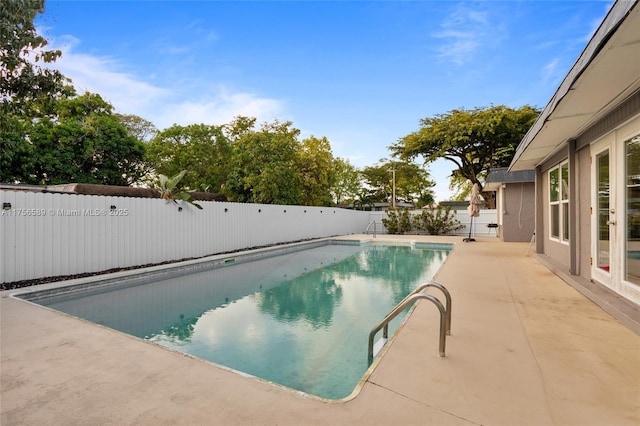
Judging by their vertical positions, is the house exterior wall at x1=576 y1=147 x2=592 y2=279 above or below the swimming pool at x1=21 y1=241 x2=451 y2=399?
above

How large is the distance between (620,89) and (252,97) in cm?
1245

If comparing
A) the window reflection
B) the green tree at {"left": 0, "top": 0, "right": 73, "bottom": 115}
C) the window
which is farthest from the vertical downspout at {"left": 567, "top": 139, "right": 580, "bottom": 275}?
the green tree at {"left": 0, "top": 0, "right": 73, "bottom": 115}

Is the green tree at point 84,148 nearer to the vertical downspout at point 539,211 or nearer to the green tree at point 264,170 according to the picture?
the green tree at point 264,170

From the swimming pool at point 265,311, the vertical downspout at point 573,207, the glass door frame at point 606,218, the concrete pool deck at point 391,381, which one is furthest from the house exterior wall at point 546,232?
the concrete pool deck at point 391,381

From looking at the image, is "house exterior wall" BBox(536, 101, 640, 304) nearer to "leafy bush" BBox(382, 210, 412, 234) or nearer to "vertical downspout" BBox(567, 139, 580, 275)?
"vertical downspout" BBox(567, 139, 580, 275)

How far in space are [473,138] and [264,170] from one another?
13525mm

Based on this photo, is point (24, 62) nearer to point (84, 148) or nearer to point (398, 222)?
point (84, 148)

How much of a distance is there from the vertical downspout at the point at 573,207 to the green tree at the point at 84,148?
17.5 meters

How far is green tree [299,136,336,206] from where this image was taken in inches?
840

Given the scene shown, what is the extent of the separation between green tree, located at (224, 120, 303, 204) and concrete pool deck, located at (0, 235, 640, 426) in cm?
1422

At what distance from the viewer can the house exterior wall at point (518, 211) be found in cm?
1195

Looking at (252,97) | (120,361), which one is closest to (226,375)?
(120,361)

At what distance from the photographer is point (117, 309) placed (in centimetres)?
485

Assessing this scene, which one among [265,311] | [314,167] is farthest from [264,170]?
[265,311]
